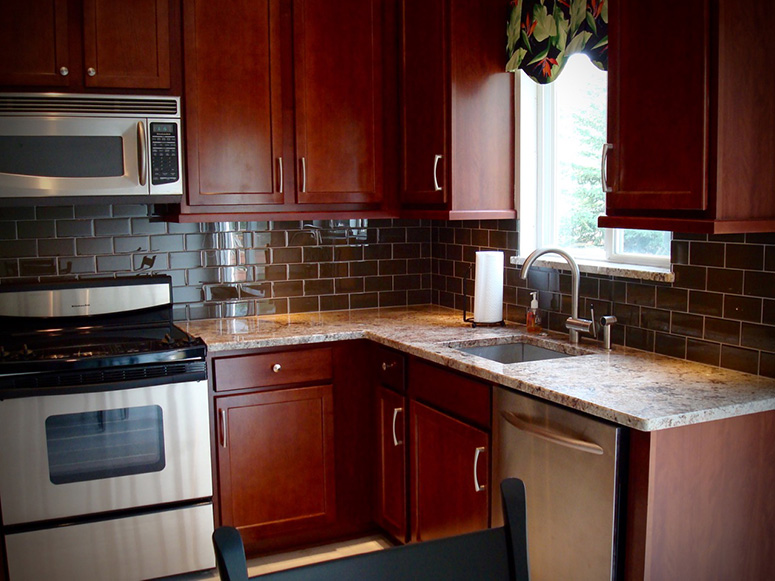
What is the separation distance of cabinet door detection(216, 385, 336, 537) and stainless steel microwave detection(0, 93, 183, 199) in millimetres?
893

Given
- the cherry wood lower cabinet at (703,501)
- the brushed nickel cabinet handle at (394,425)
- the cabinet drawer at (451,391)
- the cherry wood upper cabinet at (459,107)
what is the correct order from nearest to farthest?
the cherry wood lower cabinet at (703,501)
the cabinet drawer at (451,391)
the brushed nickel cabinet handle at (394,425)
the cherry wood upper cabinet at (459,107)

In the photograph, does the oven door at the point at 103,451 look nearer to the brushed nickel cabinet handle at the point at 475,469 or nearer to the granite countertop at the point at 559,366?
the granite countertop at the point at 559,366

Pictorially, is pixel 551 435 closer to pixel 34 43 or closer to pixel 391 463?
pixel 391 463

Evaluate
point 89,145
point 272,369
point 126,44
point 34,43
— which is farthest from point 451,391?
point 34,43

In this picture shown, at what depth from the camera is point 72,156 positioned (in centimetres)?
302

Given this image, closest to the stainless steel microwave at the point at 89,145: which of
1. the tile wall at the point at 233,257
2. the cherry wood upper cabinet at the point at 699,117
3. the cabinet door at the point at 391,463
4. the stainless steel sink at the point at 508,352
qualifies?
the tile wall at the point at 233,257

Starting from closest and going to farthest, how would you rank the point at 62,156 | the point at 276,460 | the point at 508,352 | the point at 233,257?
1. the point at 62,156
2. the point at 508,352
3. the point at 276,460
4. the point at 233,257

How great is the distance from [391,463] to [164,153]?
147 cm

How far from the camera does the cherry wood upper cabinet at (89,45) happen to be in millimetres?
2953

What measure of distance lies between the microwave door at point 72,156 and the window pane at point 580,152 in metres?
1.60

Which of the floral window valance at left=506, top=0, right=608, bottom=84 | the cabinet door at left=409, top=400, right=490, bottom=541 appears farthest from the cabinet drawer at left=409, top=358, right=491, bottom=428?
the floral window valance at left=506, top=0, right=608, bottom=84

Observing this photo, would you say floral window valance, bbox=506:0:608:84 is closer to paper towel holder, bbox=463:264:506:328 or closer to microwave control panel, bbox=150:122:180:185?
paper towel holder, bbox=463:264:506:328

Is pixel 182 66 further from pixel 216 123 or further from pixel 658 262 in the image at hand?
pixel 658 262

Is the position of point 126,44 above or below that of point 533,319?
above
